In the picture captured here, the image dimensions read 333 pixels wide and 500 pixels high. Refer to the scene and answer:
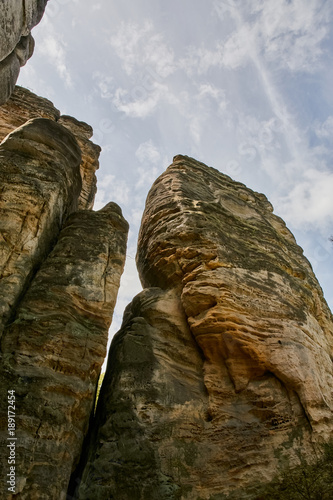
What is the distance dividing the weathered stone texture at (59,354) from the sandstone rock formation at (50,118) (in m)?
7.22

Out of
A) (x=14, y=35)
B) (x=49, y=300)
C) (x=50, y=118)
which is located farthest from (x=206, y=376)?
(x=50, y=118)

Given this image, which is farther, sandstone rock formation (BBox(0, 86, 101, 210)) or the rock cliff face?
sandstone rock formation (BBox(0, 86, 101, 210))

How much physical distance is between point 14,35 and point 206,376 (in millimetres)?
7167

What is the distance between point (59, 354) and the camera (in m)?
5.92

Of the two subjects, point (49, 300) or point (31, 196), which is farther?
point (31, 196)

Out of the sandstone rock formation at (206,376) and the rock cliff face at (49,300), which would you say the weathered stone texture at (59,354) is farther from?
the sandstone rock formation at (206,376)

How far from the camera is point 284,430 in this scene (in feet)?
20.4

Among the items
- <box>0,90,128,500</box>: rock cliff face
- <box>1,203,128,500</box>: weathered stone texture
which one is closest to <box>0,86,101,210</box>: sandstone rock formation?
<box>0,90,128,500</box>: rock cliff face

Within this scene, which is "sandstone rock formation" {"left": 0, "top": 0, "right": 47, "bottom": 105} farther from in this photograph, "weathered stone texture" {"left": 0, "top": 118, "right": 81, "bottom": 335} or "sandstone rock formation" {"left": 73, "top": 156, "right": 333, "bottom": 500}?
"sandstone rock formation" {"left": 73, "top": 156, "right": 333, "bottom": 500}

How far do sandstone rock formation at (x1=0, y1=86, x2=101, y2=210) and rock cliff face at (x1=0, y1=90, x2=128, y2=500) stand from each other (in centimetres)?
505

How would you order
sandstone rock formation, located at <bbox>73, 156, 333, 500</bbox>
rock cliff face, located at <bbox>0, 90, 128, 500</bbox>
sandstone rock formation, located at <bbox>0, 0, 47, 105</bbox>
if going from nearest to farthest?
rock cliff face, located at <bbox>0, 90, 128, 500</bbox> → sandstone rock formation, located at <bbox>73, 156, 333, 500</bbox> → sandstone rock formation, located at <bbox>0, 0, 47, 105</bbox>

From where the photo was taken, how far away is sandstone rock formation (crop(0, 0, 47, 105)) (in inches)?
244

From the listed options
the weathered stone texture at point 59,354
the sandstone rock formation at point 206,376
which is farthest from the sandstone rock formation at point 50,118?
the weathered stone texture at point 59,354

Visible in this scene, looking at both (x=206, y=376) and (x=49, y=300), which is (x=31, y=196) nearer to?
(x=49, y=300)
